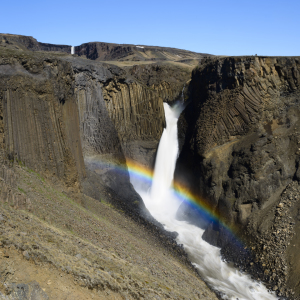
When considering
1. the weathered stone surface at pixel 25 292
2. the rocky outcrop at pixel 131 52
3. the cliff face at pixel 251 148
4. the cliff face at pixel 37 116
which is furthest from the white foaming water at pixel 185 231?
the rocky outcrop at pixel 131 52

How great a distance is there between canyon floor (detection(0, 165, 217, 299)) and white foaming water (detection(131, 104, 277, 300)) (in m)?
1.98

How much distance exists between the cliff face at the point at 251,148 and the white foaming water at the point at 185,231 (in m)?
1.02

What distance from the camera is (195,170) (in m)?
24.3

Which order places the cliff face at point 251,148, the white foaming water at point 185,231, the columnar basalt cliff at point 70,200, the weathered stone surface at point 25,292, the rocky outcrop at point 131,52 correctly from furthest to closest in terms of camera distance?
the rocky outcrop at point 131,52, the cliff face at point 251,148, the white foaming water at point 185,231, the columnar basalt cliff at point 70,200, the weathered stone surface at point 25,292

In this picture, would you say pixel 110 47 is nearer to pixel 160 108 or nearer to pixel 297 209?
pixel 160 108

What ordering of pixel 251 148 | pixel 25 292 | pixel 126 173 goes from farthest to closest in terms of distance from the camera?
1. pixel 126 173
2. pixel 251 148
3. pixel 25 292

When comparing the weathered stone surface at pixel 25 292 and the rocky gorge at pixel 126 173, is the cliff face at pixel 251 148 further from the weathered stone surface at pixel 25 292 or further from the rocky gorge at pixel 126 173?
the weathered stone surface at pixel 25 292

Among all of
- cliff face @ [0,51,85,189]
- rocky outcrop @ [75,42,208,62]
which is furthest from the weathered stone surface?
rocky outcrop @ [75,42,208,62]

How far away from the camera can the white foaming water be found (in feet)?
52.7

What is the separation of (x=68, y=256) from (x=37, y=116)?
26.8 ft

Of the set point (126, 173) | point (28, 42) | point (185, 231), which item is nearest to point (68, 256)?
point (185, 231)

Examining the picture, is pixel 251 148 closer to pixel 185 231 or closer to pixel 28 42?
pixel 185 231

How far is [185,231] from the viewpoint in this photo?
22422mm

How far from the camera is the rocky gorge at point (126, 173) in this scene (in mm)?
8914
